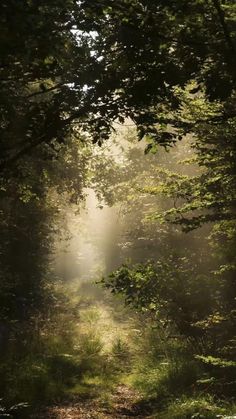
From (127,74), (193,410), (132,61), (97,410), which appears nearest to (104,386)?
(97,410)

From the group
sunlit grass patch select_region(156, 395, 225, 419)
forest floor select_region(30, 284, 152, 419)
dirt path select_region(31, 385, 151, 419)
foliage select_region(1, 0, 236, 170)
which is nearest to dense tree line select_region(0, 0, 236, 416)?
foliage select_region(1, 0, 236, 170)

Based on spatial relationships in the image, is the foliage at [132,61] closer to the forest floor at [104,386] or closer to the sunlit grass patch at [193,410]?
the sunlit grass patch at [193,410]

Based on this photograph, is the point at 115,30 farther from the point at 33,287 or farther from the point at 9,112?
the point at 33,287

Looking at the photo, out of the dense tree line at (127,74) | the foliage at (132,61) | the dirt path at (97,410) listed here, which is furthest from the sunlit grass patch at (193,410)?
the foliage at (132,61)

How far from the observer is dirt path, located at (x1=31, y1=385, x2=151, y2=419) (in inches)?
329

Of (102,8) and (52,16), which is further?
(102,8)

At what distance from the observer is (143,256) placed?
24531mm

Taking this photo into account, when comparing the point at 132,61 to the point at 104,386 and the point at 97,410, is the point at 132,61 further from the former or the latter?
the point at 104,386

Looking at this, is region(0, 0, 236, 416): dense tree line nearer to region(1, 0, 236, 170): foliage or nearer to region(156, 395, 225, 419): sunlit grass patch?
region(1, 0, 236, 170): foliage

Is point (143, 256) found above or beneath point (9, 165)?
above

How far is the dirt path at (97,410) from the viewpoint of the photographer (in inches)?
329

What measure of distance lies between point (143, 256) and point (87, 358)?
12608 mm

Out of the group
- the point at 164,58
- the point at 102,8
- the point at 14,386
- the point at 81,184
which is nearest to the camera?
the point at 102,8

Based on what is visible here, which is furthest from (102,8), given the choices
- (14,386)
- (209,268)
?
(209,268)
